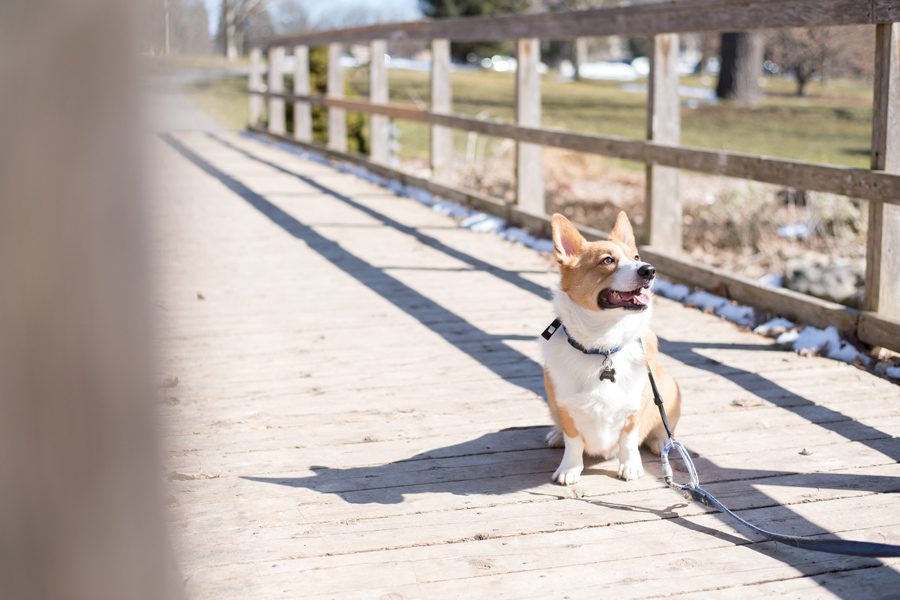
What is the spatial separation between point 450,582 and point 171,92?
5.83ft

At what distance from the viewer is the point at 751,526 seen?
2.98 metres

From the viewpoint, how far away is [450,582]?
2727 millimetres

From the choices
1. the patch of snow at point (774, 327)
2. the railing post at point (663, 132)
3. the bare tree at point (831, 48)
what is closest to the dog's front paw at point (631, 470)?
A: the patch of snow at point (774, 327)

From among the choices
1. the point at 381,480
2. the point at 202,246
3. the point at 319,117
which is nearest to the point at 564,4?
the point at 319,117

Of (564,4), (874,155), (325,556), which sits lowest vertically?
(325,556)

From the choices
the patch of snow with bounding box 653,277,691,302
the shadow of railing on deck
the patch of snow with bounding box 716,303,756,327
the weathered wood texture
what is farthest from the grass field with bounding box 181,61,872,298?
the patch of snow with bounding box 716,303,756,327

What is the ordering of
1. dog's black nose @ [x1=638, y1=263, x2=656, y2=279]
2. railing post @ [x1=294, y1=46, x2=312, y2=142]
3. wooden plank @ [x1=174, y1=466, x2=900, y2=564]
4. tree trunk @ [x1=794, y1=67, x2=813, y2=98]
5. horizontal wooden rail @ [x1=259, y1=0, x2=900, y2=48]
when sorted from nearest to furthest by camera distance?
wooden plank @ [x1=174, y1=466, x2=900, y2=564] → dog's black nose @ [x1=638, y1=263, x2=656, y2=279] → horizontal wooden rail @ [x1=259, y1=0, x2=900, y2=48] → railing post @ [x1=294, y1=46, x2=312, y2=142] → tree trunk @ [x1=794, y1=67, x2=813, y2=98]

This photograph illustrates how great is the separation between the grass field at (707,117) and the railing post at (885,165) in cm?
812

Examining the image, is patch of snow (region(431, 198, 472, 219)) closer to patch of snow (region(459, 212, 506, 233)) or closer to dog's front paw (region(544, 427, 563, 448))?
patch of snow (region(459, 212, 506, 233))

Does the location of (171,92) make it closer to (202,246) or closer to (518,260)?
(518,260)

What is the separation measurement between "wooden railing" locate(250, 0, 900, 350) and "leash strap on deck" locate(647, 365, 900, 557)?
170 centimetres

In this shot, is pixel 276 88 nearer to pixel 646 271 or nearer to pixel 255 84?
pixel 255 84

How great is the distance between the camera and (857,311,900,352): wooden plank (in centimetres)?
457

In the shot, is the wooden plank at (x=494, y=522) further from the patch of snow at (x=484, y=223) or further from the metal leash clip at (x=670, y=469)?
the patch of snow at (x=484, y=223)
